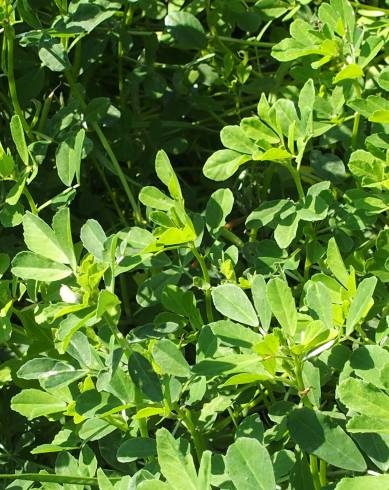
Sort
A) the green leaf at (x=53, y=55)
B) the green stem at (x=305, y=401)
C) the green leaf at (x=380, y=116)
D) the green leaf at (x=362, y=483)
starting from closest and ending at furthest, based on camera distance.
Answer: the green leaf at (x=362, y=483)
the green stem at (x=305, y=401)
the green leaf at (x=380, y=116)
the green leaf at (x=53, y=55)

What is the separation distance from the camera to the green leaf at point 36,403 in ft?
3.66

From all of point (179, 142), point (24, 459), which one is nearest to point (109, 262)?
point (24, 459)

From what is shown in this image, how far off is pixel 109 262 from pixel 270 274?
30 cm

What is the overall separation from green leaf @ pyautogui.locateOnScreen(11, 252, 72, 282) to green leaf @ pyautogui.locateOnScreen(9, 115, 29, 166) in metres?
0.22

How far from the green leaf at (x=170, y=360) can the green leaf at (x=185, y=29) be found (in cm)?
72

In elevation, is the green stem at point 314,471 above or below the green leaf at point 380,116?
below

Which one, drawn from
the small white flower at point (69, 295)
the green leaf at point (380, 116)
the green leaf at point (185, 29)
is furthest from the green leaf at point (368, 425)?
the green leaf at point (185, 29)

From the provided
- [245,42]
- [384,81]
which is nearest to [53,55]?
[245,42]

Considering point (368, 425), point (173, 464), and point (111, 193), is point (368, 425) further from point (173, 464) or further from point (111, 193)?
point (111, 193)

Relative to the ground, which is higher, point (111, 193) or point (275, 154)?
point (275, 154)

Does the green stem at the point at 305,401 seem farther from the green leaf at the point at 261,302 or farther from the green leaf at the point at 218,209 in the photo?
the green leaf at the point at 218,209

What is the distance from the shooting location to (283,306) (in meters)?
0.98

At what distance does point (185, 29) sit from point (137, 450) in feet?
2.60

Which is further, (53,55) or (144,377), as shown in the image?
(53,55)
